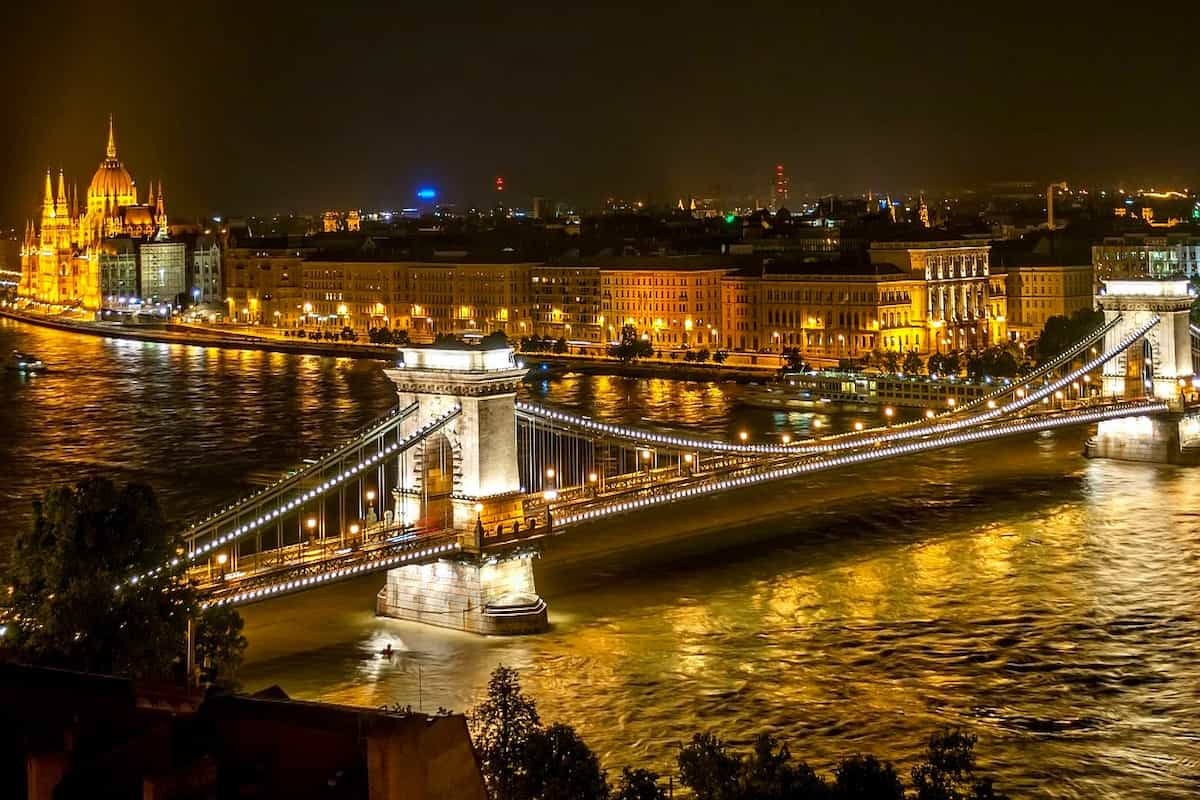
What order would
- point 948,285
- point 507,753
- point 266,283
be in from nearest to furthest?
point 507,753 < point 948,285 < point 266,283

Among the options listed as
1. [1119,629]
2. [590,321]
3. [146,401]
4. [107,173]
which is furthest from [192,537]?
[107,173]

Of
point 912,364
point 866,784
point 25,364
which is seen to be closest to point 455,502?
point 866,784

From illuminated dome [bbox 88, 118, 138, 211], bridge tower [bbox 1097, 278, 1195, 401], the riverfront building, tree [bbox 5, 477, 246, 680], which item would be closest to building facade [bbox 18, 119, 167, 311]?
illuminated dome [bbox 88, 118, 138, 211]

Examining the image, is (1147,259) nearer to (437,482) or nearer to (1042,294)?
(1042,294)

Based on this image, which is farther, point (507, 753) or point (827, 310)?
point (827, 310)

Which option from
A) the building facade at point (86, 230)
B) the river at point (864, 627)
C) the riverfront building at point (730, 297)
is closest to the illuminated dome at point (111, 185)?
the building facade at point (86, 230)

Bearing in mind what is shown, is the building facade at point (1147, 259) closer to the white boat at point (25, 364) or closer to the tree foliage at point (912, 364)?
the tree foliage at point (912, 364)
